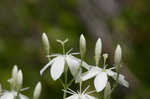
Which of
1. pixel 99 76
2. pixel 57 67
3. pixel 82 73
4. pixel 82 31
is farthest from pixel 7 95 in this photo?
pixel 82 31

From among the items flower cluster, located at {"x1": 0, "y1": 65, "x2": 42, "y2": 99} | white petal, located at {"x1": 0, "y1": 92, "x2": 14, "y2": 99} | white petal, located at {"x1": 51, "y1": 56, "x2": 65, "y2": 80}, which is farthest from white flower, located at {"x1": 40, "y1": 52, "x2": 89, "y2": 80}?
white petal, located at {"x1": 0, "y1": 92, "x2": 14, "y2": 99}

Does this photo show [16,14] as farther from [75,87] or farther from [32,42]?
[75,87]

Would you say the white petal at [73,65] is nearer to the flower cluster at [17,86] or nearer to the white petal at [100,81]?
the white petal at [100,81]

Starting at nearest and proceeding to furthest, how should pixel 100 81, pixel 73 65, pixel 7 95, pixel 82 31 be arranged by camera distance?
1. pixel 100 81
2. pixel 73 65
3. pixel 7 95
4. pixel 82 31

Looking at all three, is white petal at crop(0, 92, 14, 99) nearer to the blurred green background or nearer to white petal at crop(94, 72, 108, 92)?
white petal at crop(94, 72, 108, 92)

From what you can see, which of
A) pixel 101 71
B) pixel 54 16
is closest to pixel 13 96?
pixel 101 71

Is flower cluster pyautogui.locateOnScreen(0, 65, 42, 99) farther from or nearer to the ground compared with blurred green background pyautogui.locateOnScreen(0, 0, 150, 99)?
nearer to the ground

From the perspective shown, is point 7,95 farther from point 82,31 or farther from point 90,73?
point 82,31
